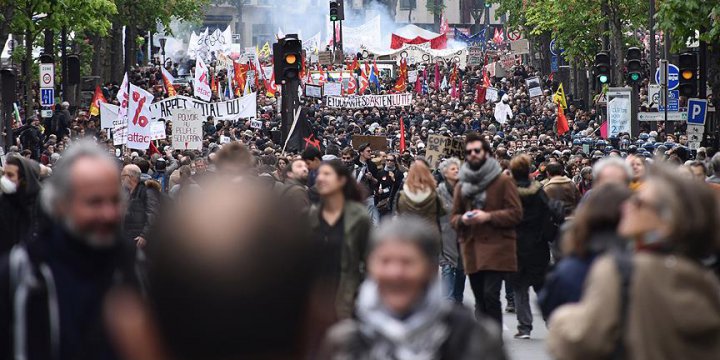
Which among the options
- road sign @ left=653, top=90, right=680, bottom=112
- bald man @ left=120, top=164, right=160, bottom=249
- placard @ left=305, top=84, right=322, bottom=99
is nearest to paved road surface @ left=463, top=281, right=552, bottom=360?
bald man @ left=120, top=164, right=160, bottom=249

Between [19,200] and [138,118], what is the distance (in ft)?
58.6

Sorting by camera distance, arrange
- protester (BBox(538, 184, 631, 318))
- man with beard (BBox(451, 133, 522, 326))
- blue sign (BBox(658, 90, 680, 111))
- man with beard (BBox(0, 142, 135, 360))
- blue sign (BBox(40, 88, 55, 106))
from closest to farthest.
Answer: man with beard (BBox(0, 142, 135, 360)) < protester (BBox(538, 184, 631, 318)) < man with beard (BBox(451, 133, 522, 326)) < blue sign (BBox(658, 90, 680, 111)) < blue sign (BBox(40, 88, 55, 106))

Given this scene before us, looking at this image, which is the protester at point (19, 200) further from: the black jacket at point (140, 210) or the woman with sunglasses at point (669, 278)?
the woman with sunglasses at point (669, 278)

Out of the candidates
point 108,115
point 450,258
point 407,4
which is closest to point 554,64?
point 108,115

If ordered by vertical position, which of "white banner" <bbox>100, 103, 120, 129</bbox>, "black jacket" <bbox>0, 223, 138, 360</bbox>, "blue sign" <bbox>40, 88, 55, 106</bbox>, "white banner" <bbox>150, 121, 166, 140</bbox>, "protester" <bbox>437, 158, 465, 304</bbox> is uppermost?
"blue sign" <bbox>40, 88, 55, 106</bbox>

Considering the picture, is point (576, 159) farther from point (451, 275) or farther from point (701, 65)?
point (451, 275)

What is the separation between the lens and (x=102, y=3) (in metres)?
32.0

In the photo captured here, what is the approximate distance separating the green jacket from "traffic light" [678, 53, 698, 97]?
17.6 m

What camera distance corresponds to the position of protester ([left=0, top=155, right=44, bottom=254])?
9.88 meters

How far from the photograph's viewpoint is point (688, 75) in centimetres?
2564

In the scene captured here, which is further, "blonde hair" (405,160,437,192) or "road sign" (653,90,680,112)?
"road sign" (653,90,680,112)

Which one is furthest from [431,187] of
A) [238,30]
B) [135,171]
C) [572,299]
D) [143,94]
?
[238,30]

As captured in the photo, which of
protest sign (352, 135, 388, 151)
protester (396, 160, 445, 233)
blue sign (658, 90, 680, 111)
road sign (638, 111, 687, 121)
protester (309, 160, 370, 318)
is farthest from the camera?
blue sign (658, 90, 680, 111)

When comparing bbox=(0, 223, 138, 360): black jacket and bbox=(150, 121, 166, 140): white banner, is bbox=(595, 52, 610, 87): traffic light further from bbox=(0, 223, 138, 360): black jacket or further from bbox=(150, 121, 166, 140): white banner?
bbox=(0, 223, 138, 360): black jacket
